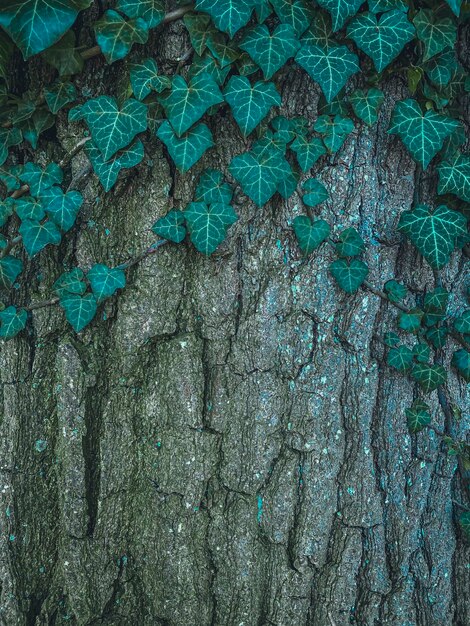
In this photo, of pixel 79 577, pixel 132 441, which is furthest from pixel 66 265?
pixel 79 577

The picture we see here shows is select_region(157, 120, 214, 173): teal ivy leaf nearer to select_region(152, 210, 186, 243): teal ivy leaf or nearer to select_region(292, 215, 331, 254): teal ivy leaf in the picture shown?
select_region(152, 210, 186, 243): teal ivy leaf

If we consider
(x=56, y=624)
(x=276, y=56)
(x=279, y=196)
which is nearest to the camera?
(x=276, y=56)

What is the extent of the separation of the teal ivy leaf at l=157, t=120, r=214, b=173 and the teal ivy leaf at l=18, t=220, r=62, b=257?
0.41 metres

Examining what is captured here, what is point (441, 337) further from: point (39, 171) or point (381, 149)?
point (39, 171)

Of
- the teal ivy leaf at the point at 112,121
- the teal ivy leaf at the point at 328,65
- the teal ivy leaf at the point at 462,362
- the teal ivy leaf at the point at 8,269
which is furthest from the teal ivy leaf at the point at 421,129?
the teal ivy leaf at the point at 8,269

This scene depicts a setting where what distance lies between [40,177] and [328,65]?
0.86 metres

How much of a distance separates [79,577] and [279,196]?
1.26m

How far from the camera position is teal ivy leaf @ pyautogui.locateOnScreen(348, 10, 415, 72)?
67.1 inches

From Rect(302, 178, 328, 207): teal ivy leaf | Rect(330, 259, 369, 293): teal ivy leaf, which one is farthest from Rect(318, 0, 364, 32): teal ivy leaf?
Rect(330, 259, 369, 293): teal ivy leaf

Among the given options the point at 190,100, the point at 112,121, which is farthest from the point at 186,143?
the point at 112,121

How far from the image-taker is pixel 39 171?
187 cm

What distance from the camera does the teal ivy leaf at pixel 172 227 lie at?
1805mm

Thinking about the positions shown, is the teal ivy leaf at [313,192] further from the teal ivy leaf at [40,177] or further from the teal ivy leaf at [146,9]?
the teal ivy leaf at [40,177]

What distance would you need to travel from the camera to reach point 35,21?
1633 millimetres
